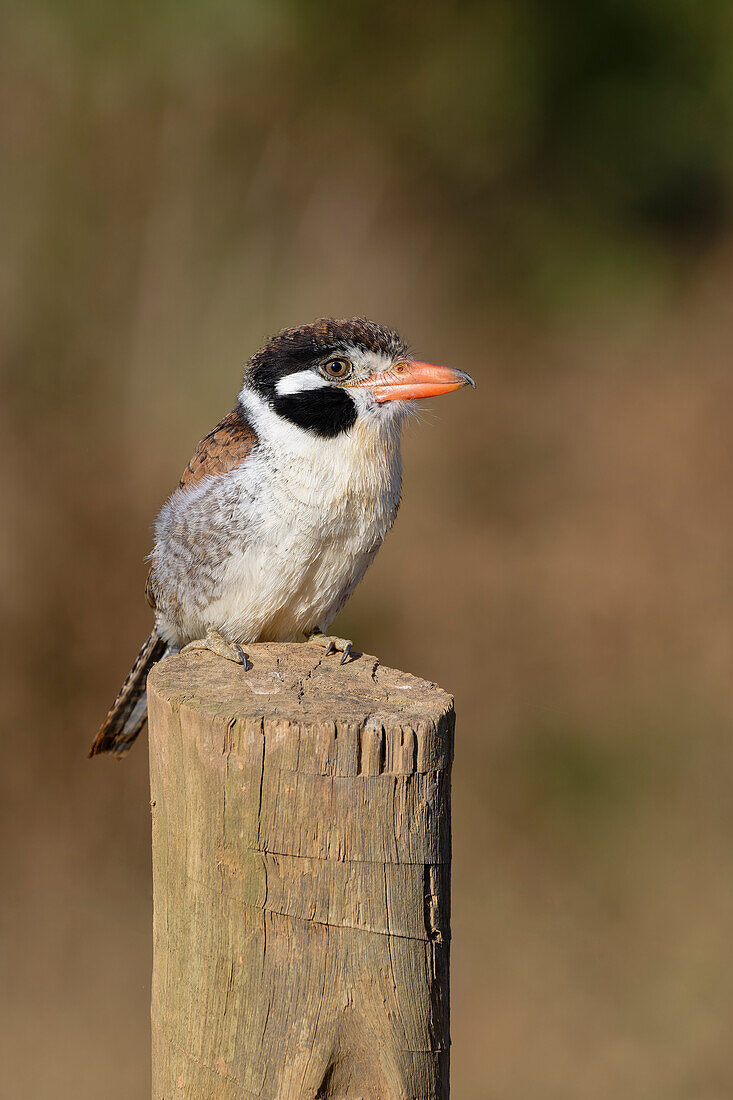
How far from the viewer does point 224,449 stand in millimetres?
3699

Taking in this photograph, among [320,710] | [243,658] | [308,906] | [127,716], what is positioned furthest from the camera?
[127,716]

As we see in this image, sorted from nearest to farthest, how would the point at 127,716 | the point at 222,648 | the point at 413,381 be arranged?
1. the point at 222,648
2. the point at 413,381
3. the point at 127,716

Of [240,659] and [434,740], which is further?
[240,659]

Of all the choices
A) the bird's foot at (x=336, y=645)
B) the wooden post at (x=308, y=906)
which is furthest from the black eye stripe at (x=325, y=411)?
the wooden post at (x=308, y=906)

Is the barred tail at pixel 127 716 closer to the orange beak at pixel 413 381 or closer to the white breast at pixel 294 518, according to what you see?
the white breast at pixel 294 518

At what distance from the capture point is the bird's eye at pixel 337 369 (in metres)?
3.49

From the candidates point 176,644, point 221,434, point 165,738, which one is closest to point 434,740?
point 165,738

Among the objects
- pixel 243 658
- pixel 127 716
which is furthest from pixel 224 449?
pixel 127 716

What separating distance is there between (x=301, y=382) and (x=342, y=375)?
0.43ft

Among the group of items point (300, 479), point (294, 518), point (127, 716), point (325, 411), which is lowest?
point (127, 716)

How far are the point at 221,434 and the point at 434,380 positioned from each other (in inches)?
31.0

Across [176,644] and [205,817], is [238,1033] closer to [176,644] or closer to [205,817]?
[205,817]

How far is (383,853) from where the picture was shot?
2.18 metres

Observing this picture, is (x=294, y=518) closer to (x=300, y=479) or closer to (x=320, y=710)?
(x=300, y=479)
